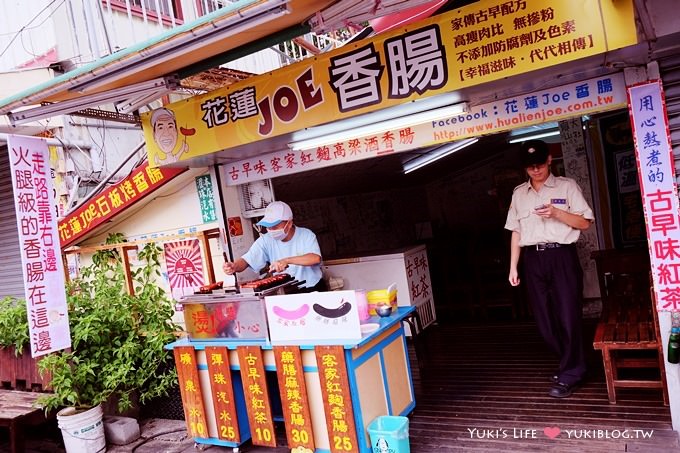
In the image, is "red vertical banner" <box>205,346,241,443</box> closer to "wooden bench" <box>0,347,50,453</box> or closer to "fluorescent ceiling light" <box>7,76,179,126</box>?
"wooden bench" <box>0,347,50,453</box>

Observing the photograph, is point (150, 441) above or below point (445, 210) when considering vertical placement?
below

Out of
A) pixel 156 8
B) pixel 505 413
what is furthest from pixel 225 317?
pixel 156 8

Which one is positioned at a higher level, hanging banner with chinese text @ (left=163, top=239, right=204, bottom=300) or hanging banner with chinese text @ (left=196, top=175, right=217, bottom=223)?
hanging banner with chinese text @ (left=196, top=175, right=217, bottom=223)

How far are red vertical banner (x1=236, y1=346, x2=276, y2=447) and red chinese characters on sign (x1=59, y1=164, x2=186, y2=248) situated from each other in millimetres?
2822

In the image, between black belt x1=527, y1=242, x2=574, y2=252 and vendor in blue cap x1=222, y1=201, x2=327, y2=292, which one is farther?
vendor in blue cap x1=222, y1=201, x2=327, y2=292

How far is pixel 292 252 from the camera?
5816 mm

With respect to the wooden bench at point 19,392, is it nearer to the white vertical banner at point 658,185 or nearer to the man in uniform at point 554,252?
the man in uniform at point 554,252

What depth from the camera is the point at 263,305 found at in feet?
15.3

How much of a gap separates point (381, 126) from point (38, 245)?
3716mm

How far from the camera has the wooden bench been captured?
5551mm

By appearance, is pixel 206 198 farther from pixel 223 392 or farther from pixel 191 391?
pixel 223 392

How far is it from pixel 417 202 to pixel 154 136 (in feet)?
30.7

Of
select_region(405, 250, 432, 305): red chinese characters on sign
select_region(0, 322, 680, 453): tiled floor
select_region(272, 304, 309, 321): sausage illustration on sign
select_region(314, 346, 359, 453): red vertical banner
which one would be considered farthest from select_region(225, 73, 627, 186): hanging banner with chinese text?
select_region(0, 322, 680, 453): tiled floor

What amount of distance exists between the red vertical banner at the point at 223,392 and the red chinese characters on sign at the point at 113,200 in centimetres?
262
